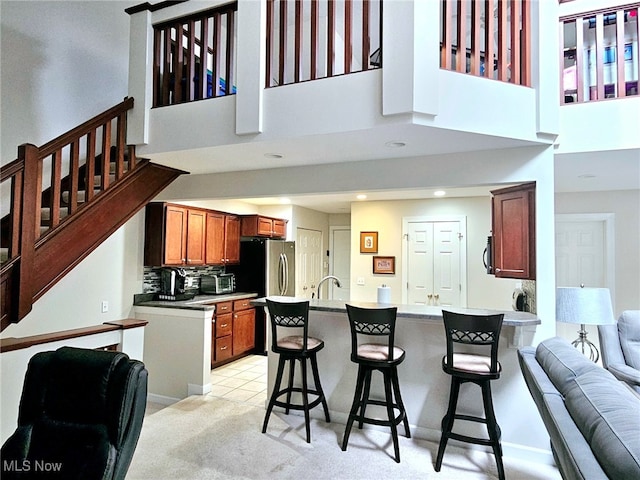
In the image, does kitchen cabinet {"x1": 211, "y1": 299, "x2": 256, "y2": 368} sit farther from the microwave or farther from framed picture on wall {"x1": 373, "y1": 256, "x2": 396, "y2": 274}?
framed picture on wall {"x1": 373, "y1": 256, "x2": 396, "y2": 274}

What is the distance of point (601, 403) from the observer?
1.34 m

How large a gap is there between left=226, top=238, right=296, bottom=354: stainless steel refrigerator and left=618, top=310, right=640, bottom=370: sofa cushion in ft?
13.9

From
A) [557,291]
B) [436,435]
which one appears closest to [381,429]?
[436,435]

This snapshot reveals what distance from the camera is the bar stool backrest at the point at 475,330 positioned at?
2.52m

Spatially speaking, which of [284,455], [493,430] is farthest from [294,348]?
[493,430]

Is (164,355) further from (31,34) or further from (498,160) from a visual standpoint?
(498,160)

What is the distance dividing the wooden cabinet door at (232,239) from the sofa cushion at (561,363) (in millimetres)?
4406

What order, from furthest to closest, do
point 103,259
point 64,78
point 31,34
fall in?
1. point 103,259
2. point 64,78
3. point 31,34

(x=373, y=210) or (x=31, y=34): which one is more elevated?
(x=31, y=34)

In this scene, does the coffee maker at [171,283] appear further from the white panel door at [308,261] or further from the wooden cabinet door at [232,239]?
the white panel door at [308,261]

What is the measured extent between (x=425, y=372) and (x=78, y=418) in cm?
251

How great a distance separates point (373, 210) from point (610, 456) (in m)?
A: 5.18

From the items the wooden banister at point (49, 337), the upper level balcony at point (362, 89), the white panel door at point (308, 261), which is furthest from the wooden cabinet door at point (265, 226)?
the wooden banister at point (49, 337)

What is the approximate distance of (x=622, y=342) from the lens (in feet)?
11.1
